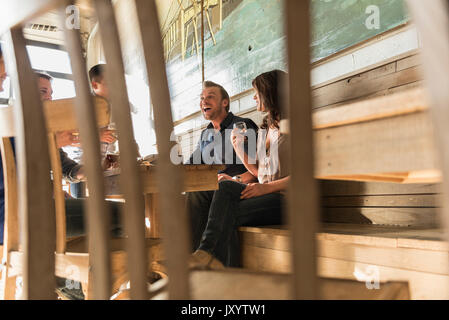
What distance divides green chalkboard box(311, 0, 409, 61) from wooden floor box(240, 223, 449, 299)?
3.35ft

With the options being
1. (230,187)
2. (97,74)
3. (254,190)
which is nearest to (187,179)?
(230,187)

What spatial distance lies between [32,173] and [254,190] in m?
1.34

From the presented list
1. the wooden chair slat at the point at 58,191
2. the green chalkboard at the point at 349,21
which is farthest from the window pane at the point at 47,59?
the wooden chair slat at the point at 58,191

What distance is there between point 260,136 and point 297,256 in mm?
2010

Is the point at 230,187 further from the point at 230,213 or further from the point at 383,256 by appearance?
the point at 383,256

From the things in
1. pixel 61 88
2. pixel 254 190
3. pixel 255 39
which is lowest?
pixel 254 190

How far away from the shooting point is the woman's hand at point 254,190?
187 cm

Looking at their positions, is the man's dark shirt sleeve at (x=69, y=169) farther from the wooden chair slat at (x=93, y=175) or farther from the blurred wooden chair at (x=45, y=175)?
the wooden chair slat at (x=93, y=175)

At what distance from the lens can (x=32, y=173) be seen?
0.65 m

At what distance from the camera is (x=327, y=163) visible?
1.79ft

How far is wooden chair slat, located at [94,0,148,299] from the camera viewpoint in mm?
499

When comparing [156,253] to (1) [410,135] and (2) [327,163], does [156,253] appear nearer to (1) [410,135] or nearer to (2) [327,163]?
(2) [327,163]

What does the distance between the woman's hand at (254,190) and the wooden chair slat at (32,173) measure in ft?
4.20

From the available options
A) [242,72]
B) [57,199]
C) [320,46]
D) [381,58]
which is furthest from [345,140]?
[242,72]
